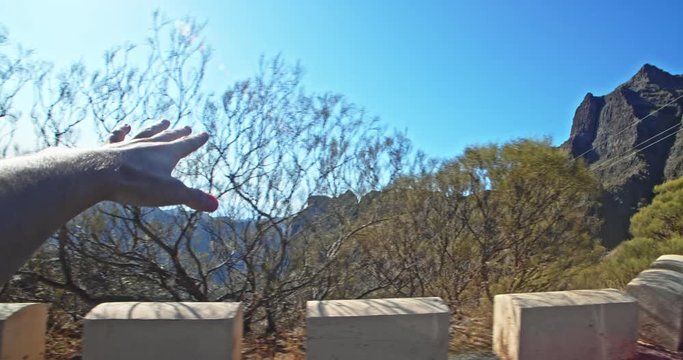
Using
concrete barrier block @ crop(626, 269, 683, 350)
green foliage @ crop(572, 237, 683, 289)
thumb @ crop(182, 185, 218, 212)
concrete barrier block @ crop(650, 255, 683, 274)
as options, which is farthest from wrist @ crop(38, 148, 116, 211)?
green foliage @ crop(572, 237, 683, 289)

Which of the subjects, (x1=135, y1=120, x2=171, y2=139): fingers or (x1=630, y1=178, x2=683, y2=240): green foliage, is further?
(x1=630, y1=178, x2=683, y2=240): green foliage

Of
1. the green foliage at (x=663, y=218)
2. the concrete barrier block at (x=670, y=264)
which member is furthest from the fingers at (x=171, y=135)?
the green foliage at (x=663, y=218)

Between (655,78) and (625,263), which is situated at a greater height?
(655,78)

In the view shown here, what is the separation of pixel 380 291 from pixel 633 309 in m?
4.66

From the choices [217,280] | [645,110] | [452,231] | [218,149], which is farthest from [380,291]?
[645,110]

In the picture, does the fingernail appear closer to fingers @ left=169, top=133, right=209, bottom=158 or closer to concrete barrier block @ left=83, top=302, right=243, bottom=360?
fingers @ left=169, top=133, right=209, bottom=158

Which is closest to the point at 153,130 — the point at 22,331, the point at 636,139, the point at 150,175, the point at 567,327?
the point at 150,175

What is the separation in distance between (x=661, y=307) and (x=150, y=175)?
5853 millimetres

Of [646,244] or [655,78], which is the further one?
[655,78]

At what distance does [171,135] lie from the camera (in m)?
1.89

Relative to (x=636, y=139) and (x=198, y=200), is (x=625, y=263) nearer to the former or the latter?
(x=198, y=200)

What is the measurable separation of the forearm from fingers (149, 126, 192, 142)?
1.26 ft

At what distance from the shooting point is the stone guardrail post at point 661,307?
5598 millimetres

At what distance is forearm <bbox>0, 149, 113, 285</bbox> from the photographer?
4.05ft
